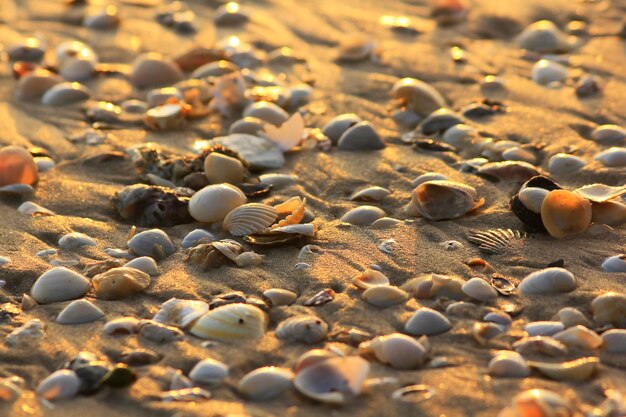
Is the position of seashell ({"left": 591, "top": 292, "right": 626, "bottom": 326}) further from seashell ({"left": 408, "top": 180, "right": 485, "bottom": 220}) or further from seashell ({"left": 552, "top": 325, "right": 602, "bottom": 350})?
seashell ({"left": 408, "top": 180, "right": 485, "bottom": 220})

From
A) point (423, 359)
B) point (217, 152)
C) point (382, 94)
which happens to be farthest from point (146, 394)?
point (382, 94)

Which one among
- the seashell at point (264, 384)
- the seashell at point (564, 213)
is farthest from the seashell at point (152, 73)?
the seashell at point (264, 384)

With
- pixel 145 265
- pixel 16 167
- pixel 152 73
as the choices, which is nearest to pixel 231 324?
pixel 145 265

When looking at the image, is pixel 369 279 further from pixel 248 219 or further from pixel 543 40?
pixel 543 40

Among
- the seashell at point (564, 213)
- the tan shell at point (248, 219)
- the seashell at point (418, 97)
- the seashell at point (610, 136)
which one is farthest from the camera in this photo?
the seashell at point (418, 97)

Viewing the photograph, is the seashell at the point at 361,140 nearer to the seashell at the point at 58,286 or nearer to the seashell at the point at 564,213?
the seashell at the point at 564,213
